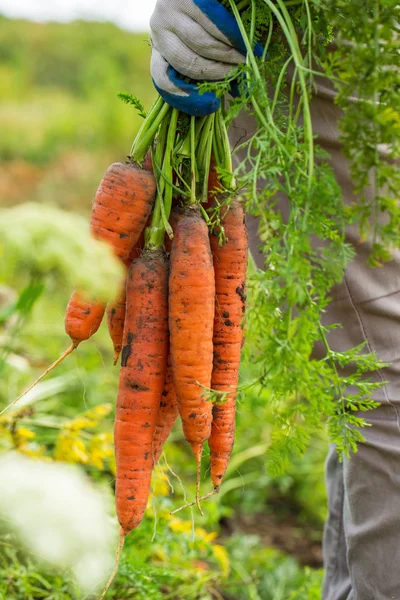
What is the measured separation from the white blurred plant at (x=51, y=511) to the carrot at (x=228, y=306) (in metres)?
0.45

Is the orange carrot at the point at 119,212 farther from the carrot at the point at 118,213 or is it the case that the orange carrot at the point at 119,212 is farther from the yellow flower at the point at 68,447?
the yellow flower at the point at 68,447

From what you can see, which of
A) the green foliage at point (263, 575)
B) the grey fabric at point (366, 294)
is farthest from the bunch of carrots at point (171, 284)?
the green foliage at point (263, 575)

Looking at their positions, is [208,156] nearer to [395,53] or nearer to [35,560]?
[395,53]

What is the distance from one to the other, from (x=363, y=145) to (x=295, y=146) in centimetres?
15

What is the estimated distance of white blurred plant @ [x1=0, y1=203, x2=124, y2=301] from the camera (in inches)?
33.7

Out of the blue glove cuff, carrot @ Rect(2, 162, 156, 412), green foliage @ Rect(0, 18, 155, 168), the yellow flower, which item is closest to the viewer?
the blue glove cuff

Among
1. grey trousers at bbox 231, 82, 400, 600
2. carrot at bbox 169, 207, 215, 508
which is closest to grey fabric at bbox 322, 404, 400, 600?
grey trousers at bbox 231, 82, 400, 600

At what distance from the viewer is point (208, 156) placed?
4.77 feet

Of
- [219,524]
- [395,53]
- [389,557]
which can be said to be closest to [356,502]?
[389,557]

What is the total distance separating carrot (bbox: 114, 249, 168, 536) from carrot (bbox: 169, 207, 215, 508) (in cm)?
4

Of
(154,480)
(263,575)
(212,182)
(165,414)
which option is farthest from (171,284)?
(263,575)

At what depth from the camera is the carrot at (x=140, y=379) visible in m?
1.46

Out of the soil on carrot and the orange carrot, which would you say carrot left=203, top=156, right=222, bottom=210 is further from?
the soil on carrot

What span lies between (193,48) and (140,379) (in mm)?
699
